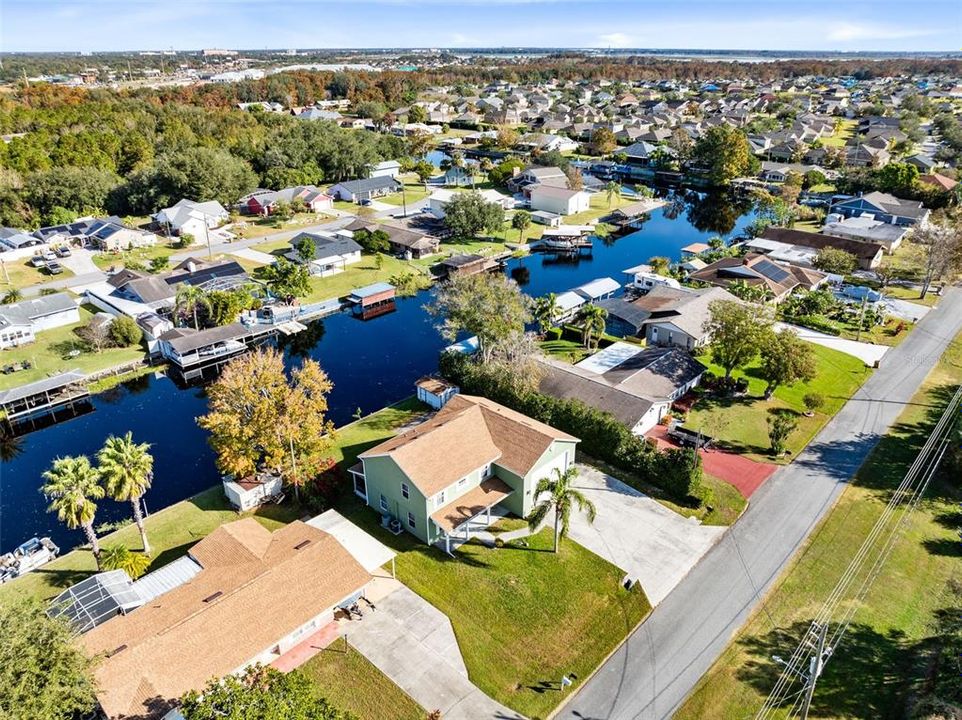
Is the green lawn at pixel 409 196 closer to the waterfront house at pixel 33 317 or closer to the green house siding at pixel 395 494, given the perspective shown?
the waterfront house at pixel 33 317

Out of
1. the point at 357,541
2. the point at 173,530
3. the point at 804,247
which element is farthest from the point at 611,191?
the point at 173,530

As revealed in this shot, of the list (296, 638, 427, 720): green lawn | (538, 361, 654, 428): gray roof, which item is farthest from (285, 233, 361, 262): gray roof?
(296, 638, 427, 720): green lawn

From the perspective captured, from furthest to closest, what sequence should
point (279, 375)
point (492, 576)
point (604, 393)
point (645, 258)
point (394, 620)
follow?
point (645, 258) → point (604, 393) → point (279, 375) → point (492, 576) → point (394, 620)

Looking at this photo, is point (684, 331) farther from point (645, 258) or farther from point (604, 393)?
point (645, 258)

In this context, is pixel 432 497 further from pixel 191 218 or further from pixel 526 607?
pixel 191 218

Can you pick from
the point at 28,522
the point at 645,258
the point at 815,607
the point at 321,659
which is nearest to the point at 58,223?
the point at 28,522
